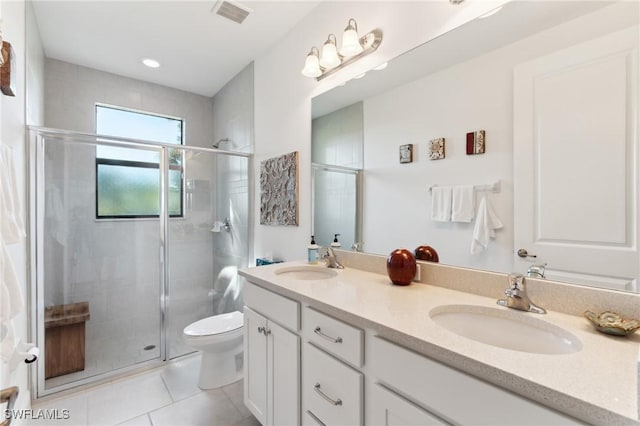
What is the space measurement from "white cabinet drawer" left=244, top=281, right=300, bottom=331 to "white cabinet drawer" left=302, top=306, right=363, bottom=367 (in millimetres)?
62

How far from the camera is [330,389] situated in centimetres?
106

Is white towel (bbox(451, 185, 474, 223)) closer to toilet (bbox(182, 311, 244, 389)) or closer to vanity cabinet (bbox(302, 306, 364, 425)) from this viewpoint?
vanity cabinet (bbox(302, 306, 364, 425))

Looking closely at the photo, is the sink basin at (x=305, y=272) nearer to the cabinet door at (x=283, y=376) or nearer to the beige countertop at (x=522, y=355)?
the cabinet door at (x=283, y=376)

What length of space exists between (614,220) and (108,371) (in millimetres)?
3100

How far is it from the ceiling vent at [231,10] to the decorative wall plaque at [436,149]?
1670mm

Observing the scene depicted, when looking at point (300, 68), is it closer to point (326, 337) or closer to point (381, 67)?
point (381, 67)

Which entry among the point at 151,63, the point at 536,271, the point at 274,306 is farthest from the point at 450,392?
the point at 151,63

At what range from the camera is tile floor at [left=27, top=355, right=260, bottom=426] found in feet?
5.54

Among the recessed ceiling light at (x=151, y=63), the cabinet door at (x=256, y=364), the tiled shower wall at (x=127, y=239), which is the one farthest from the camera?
the recessed ceiling light at (x=151, y=63)

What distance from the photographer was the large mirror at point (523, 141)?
0.87 m

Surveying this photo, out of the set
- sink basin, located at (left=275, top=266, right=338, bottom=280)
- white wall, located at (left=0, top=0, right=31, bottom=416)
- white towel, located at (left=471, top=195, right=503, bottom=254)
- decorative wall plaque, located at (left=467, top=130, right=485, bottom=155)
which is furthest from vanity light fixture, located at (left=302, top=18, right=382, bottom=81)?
white wall, located at (left=0, top=0, right=31, bottom=416)

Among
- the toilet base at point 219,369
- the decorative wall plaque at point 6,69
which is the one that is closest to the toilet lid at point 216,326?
the toilet base at point 219,369

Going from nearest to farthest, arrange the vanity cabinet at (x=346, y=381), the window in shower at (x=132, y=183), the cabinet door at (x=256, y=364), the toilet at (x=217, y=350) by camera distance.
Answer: the vanity cabinet at (x=346, y=381), the cabinet door at (x=256, y=364), the toilet at (x=217, y=350), the window in shower at (x=132, y=183)

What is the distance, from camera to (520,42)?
1063 millimetres
